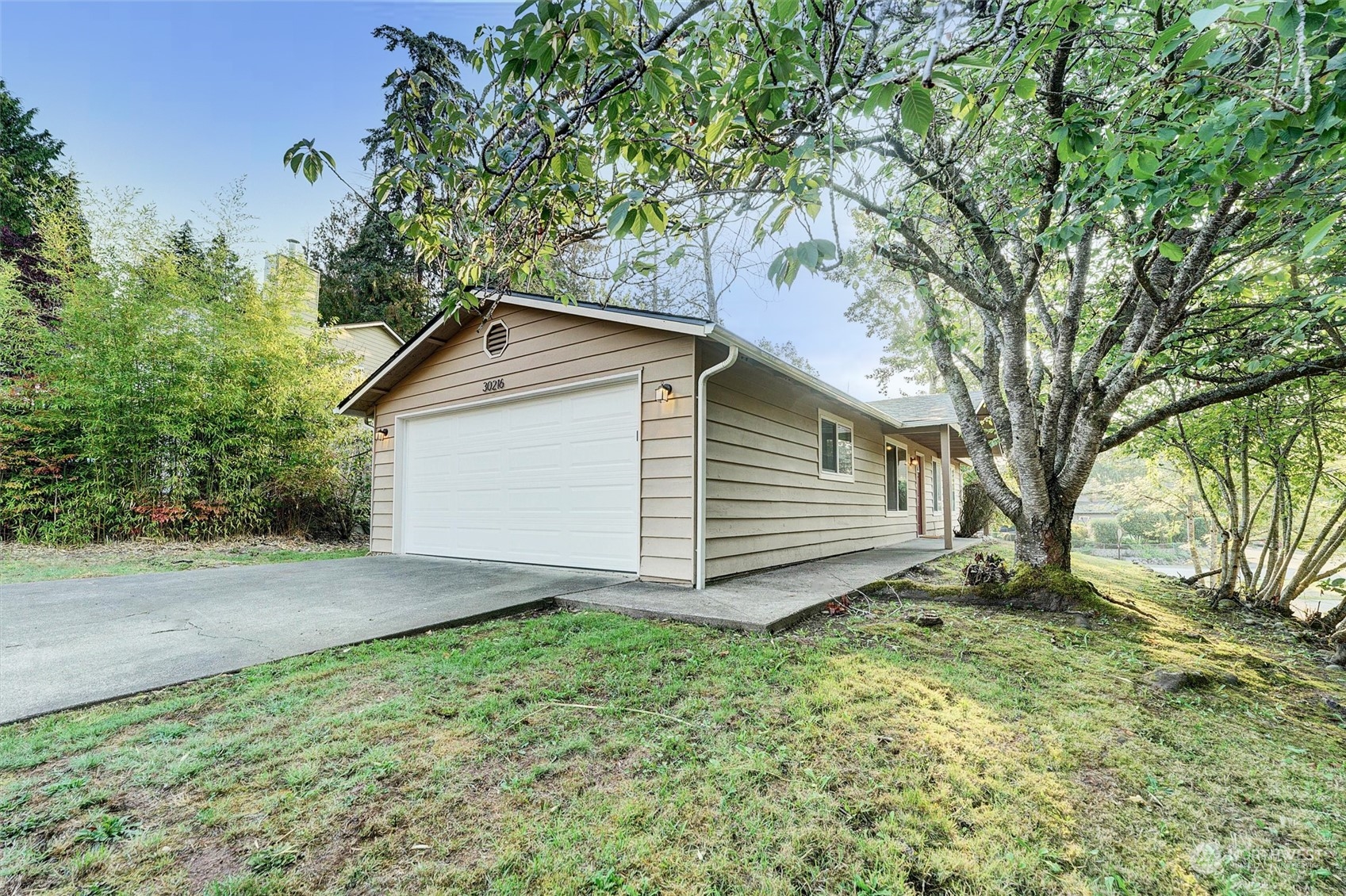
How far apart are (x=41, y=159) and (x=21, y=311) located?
1067 cm

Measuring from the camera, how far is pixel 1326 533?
537 cm

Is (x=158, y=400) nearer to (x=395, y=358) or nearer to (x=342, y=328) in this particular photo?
(x=395, y=358)

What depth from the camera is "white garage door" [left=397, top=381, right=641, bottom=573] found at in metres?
5.32

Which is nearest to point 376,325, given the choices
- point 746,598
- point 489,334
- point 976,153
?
point 489,334

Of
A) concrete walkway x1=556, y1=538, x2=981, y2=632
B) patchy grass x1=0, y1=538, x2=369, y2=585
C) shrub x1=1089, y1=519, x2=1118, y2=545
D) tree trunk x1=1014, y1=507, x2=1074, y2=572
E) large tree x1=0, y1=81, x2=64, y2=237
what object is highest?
large tree x1=0, y1=81, x2=64, y2=237

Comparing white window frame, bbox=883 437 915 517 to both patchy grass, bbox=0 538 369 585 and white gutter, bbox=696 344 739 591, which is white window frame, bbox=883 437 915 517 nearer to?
white gutter, bbox=696 344 739 591

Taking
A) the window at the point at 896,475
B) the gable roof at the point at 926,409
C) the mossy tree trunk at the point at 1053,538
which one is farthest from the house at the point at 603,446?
the window at the point at 896,475

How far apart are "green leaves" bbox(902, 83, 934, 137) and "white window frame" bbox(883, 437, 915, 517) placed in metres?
10.1

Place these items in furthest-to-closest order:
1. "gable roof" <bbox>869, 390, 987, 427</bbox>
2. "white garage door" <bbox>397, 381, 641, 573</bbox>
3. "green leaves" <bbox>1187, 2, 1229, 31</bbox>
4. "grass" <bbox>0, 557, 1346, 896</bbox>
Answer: "gable roof" <bbox>869, 390, 987, 427</bbox>
"white garage door" <bbox>397, 381, 641, 573</bbox>
"grass" <bbox>0, 557, 1346, 896</bbox>
"green leaves" <bbox>1187, 2, 1229, 31</bbox>

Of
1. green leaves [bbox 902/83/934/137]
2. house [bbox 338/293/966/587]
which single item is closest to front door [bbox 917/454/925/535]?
house [bbox 338/293/966/587]

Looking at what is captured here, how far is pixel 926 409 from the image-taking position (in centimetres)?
1070

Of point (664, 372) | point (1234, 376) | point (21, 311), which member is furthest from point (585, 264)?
point (21, 311)

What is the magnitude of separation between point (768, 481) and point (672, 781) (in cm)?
453

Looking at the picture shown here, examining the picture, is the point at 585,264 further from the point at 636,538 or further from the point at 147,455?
the point at 147,455
